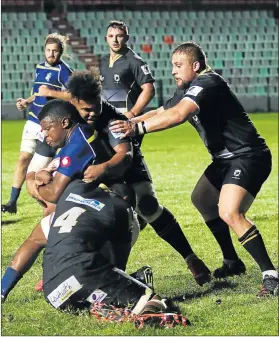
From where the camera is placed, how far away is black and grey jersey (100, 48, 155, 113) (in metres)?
10.1

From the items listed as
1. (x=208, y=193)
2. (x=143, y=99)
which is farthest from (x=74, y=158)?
(x=143, y=99)

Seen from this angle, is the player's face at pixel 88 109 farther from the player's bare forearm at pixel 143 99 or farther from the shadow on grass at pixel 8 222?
the shadow on grass at pixel 8 222

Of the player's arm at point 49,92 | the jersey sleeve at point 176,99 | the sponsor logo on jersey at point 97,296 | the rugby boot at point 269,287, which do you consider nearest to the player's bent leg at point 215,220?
the jersey sleeve at point 176,99

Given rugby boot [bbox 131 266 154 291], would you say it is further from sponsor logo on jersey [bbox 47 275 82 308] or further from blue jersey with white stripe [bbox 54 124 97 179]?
blue jersey with white stripe [bbox 54 124 97 179]

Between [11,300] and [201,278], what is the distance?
148cm

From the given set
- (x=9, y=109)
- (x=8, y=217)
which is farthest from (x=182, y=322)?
(x=9, y=109)

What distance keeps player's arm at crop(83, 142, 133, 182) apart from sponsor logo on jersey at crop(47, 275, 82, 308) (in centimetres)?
77

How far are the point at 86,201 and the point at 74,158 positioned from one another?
0.98ft

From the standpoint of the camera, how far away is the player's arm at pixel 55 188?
6488mm

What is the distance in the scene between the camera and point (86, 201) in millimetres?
6469

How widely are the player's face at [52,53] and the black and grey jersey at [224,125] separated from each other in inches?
137

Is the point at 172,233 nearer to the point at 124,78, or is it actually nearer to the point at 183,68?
the point at 183,68

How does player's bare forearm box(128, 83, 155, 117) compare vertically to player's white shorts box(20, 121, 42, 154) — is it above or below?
above

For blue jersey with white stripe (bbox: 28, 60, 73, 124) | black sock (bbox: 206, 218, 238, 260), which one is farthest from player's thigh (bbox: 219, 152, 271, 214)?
blue jersey with white stripe (bbox: 28, 60, 73, 124)
